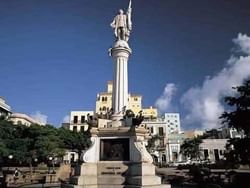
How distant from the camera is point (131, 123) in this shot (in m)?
16.2

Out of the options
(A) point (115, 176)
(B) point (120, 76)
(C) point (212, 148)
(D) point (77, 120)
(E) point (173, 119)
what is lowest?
(A) point (115, 176)

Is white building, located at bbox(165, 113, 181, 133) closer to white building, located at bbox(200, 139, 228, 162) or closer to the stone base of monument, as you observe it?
white building, located at bbox(200, 139, 228, 162)

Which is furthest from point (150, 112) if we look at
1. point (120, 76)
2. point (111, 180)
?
point (111, 180)

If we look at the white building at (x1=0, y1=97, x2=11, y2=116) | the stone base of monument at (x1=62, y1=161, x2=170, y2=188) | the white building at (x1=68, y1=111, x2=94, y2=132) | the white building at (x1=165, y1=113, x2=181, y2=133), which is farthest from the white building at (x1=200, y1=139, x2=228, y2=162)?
the stone base of monument at (x1=62, y1=161, x2=170, y2=188)

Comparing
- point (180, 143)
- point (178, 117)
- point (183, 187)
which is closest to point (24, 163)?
point (183, 187)

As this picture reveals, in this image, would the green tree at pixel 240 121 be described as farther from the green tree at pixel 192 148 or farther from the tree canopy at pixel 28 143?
the green tree at pixel 192 148

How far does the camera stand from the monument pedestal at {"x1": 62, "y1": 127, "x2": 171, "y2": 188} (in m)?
13.6

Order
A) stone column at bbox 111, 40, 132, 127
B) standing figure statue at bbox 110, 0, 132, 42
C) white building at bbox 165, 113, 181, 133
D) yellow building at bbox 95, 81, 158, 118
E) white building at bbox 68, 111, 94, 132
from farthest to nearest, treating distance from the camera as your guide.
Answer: white building at bbox 165, 113, 181, 133 → white building at bbox 68, 111, 94, 132 → yellow building at bbox 95, 81, 158, 118 → standing figure statue at bbox 110, 0, 132, 42 → stone column at bbox 111, 40, 132, 127

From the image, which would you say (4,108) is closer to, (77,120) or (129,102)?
(77,120)

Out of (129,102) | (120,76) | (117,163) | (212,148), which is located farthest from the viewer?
(212,148)

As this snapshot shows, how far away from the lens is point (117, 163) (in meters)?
14.7

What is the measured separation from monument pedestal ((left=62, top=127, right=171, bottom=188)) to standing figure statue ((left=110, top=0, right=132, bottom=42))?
790 cm

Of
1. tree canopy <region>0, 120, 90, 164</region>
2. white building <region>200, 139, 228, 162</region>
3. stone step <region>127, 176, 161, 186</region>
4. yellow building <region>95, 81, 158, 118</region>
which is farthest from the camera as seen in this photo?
white building <region>200, 139, 228, 162</region>

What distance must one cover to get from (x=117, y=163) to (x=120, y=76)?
6.29 metres
